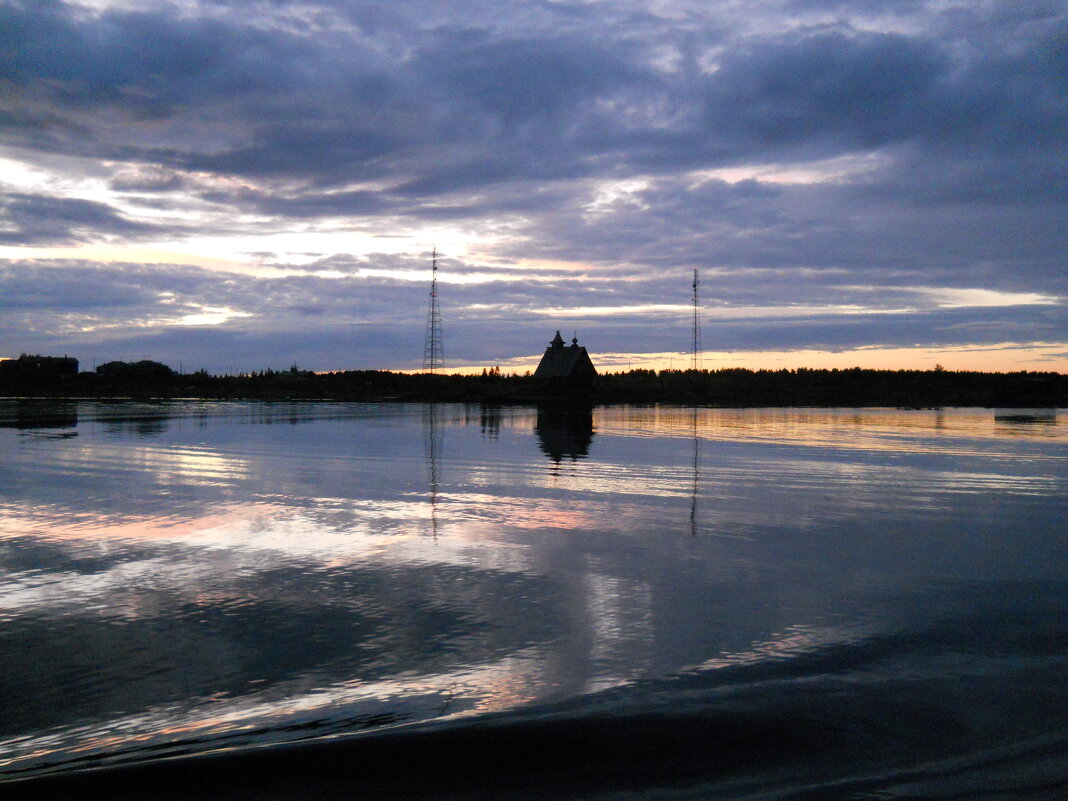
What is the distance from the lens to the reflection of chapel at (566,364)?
69000mm

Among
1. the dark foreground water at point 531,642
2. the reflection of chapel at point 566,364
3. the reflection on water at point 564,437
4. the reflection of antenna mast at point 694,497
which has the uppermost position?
the reflection of chapel at point 566,364

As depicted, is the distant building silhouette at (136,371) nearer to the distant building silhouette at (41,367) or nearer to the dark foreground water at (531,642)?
the distant building silhouette at (41,367)

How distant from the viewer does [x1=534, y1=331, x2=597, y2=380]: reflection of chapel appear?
226 feet

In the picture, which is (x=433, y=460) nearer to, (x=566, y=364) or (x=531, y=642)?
(x=531, y=642)

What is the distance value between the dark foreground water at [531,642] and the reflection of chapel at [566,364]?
56.1m

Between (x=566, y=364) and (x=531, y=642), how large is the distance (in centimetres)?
6407

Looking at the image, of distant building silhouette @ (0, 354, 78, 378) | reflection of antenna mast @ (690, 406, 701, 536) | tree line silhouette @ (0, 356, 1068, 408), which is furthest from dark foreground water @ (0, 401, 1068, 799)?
distant building silhouette @ (0, 354, 78, 378)

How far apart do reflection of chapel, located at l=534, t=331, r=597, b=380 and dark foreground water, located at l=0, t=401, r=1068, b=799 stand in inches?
2207

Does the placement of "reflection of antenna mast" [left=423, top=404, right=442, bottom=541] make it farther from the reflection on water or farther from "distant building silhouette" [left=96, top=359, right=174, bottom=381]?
"distant building silhouette" [left=96, top=359, right=174, bottom=381]

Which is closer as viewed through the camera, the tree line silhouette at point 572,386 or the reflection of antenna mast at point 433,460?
the reflection of antenna mast at point 433,460

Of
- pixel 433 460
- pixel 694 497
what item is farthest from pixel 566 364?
pixel 694 497

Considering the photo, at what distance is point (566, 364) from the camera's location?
69.5 meters

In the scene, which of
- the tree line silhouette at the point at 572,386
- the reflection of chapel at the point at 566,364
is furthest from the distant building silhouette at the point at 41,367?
the reflection of chapel at the point at 566,364

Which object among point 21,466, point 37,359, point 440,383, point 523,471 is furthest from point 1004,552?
point 37,359
